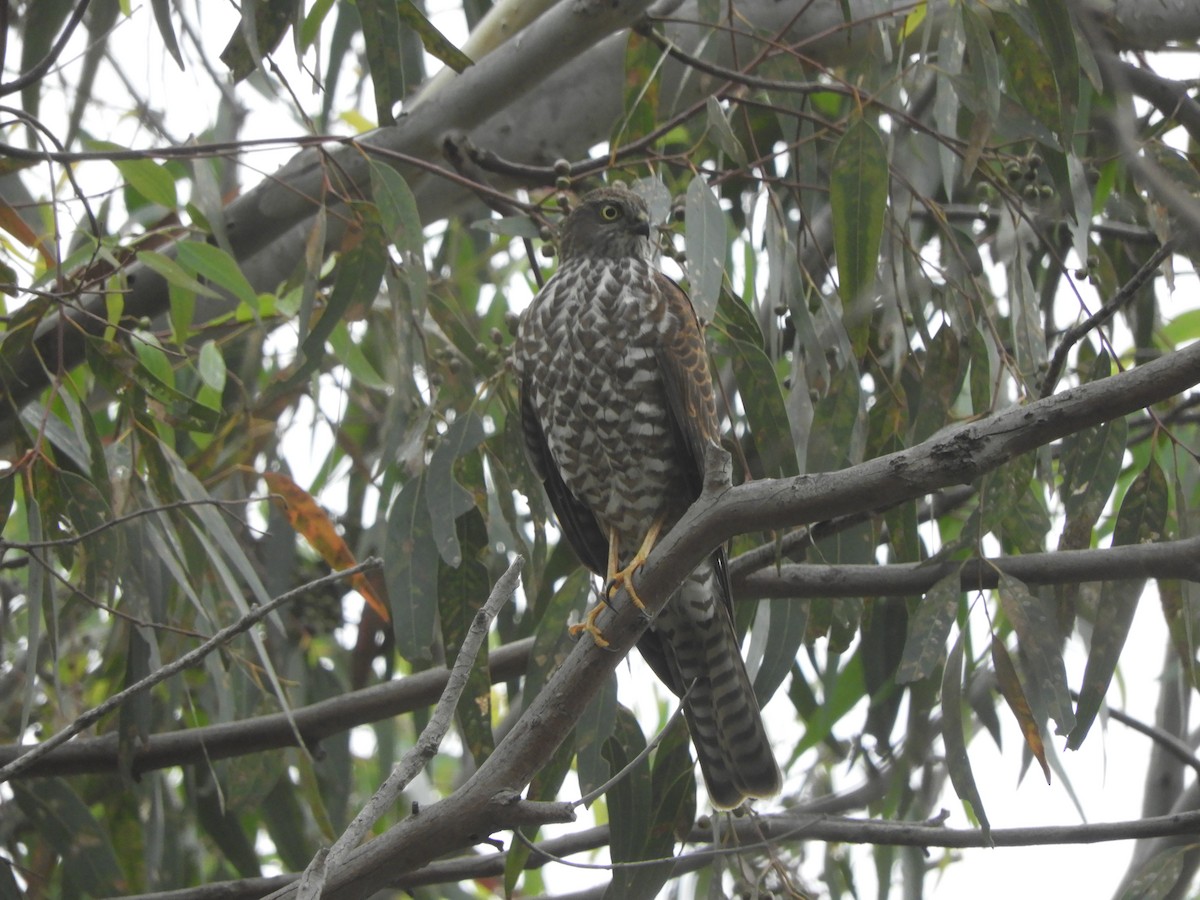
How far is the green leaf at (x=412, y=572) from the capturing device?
2779 mm

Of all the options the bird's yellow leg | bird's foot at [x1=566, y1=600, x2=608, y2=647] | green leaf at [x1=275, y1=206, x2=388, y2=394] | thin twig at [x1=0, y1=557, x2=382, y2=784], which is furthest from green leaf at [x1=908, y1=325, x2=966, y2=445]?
thin twig at [x1=0, y1=557, x2=382, y2=784]

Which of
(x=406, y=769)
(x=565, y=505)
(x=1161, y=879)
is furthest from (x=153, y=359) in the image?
(x=1161, y=879)

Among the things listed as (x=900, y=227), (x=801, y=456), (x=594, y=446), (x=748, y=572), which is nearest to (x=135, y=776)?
(x=594, y=446)

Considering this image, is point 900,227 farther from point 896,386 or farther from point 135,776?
point 135,776

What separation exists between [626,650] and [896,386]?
3.25 ft

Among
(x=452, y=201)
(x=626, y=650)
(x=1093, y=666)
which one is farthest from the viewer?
(x=452, y=201)

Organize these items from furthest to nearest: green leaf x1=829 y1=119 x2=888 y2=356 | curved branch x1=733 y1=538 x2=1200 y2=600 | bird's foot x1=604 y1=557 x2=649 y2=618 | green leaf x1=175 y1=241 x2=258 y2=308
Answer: green leaf x1=175 y1=241 x2=258 y2=308
curved branch x1=733 y1=538 x2=1200 y2=600
green leaf x1=829 y1=119 x2=888 y2=356
bird's foot x1=604 y1=557 x2=649 y2=618

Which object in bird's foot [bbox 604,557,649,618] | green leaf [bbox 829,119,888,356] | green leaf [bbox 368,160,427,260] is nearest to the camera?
bird's foot [bbox 604,557,649,618]

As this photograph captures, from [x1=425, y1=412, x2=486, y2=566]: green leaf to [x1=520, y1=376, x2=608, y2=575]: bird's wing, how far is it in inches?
14.1

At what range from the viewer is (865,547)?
3.05 meters

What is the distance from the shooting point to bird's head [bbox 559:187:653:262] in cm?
323

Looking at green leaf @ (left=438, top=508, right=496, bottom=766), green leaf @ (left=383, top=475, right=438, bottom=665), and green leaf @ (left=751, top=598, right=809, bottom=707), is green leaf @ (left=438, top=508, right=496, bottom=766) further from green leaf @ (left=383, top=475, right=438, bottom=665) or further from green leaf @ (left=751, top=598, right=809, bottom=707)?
green leaf @ (left=751, top=598, right=809, bottom=707)

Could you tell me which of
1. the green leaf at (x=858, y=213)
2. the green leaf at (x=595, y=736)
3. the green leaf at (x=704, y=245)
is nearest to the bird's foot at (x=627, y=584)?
the green leaf at (x=595, y=736)

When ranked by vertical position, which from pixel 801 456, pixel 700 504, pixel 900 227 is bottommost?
pixel 700 504
